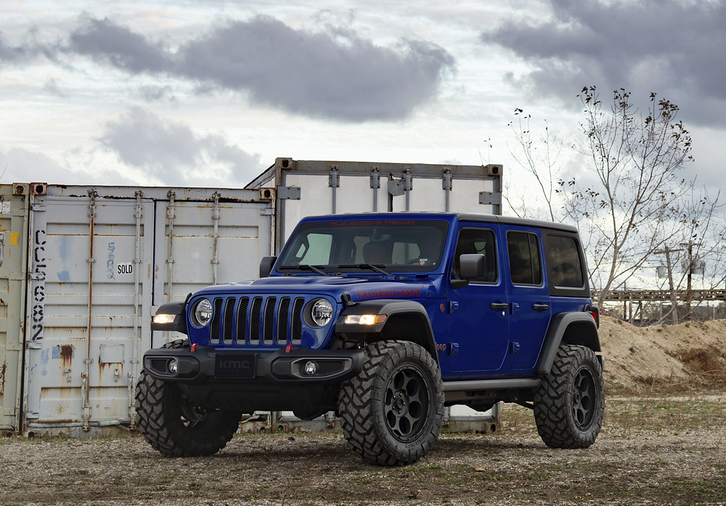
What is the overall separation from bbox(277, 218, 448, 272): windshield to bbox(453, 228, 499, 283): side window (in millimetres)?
218

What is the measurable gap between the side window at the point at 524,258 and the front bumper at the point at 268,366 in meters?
2.62

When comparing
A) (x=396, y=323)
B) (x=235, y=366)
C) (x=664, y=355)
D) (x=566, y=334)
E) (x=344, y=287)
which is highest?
(x=344, y=287)

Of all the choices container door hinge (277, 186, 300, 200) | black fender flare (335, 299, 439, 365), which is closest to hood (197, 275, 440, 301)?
black fender flare (335, 299, 439, 365)

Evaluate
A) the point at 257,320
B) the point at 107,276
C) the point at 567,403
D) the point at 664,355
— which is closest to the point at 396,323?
the point at 257,320

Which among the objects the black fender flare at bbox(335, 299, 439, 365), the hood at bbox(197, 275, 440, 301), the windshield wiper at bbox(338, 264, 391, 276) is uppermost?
the windshield wiper at bbox(338, 264, 391, 276)

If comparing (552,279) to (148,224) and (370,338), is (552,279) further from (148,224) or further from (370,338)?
(148,224)

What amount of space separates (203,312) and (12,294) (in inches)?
186

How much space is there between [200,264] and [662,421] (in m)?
7.26

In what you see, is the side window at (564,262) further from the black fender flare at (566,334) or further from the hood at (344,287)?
the hood at (344,287)

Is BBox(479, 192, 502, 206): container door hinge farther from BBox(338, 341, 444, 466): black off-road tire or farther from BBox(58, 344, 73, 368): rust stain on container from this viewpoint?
BBox(58, 344, 73, 368): rust stain on container

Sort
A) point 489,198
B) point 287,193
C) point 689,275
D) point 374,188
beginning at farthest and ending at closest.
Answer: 1. point 689,275
2. point 489,198
3. point 374,188
4. point 287,193

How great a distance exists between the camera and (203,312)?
817 centimetres

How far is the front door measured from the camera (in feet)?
28.8

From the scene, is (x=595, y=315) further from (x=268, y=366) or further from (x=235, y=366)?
(x=235, y=366)
